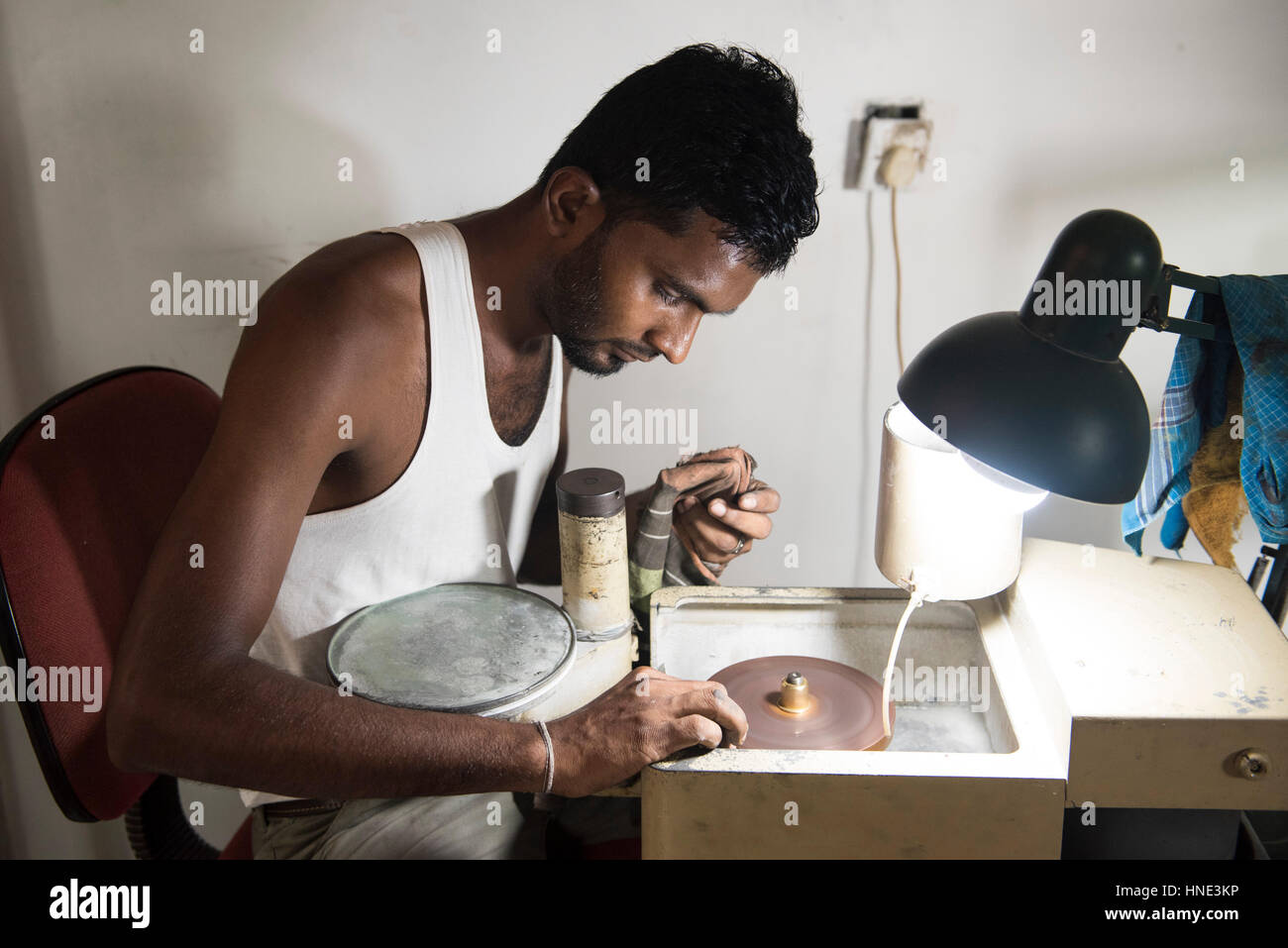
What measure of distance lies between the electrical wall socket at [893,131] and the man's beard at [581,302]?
551mm

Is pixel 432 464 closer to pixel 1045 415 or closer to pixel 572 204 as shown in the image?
pixel 572 204

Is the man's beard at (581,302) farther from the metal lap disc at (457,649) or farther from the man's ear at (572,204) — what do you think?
the metal lap disc at (457,649)

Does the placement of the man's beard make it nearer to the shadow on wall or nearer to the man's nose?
the man's nose

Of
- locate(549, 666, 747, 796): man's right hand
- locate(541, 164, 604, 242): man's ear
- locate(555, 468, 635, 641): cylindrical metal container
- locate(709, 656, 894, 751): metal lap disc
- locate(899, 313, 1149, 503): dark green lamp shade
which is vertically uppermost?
locate(541, 164, 604, 242): man's ear

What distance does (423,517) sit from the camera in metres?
1.27

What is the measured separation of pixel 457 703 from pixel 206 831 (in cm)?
132

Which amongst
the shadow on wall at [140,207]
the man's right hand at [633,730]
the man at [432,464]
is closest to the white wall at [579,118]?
the shadow on wall at [140,207]

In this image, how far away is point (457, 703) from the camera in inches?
40.3

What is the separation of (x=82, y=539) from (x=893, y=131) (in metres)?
1.26

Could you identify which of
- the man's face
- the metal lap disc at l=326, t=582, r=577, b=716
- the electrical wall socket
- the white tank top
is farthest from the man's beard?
the electrical wall socket

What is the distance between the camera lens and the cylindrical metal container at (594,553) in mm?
1188

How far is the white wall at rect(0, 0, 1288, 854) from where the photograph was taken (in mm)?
1464

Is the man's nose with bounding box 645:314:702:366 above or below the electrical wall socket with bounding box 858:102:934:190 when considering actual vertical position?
below
